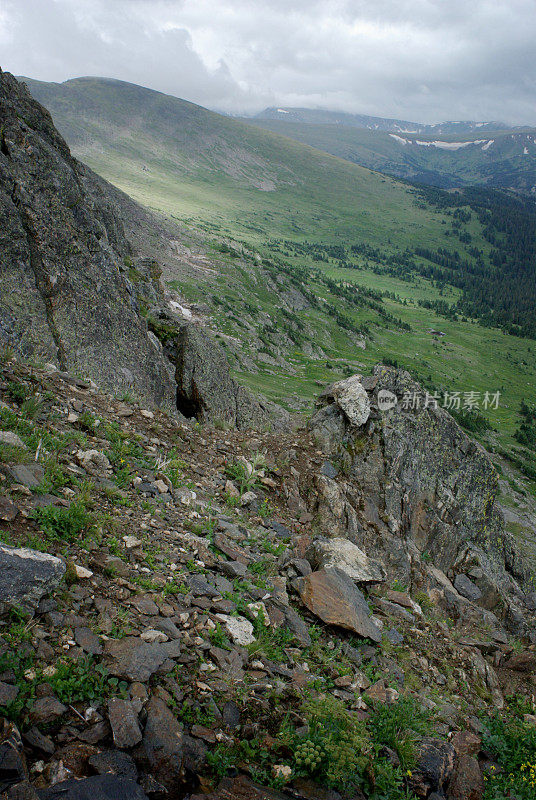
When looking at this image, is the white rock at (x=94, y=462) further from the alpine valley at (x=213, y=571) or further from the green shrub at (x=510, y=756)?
the green shrub at (x=510, y=756)

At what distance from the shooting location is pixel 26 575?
518 cm

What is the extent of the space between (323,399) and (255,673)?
42.0 feet

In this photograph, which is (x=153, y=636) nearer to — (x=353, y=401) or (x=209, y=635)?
(x=209, y=635)

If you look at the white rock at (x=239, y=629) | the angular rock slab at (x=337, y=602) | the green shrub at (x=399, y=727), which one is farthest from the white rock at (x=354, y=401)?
the white rock at (x=239, y=629)

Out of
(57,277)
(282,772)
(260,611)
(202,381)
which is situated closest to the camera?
(282,772)

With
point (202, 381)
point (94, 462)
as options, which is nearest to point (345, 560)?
point (94, 462)

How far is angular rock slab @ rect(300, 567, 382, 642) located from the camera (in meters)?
8.08

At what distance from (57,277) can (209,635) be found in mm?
13844

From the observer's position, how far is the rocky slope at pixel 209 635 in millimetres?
4492

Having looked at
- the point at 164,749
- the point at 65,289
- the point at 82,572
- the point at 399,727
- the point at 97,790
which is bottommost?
the point at 399,727

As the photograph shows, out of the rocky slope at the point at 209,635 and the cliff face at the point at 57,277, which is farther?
the cliff face at the point at 57,277

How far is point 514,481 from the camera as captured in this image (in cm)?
8625

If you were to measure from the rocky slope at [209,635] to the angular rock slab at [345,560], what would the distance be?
0.05m

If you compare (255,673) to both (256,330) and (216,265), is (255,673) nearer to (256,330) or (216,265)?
(256,330)
